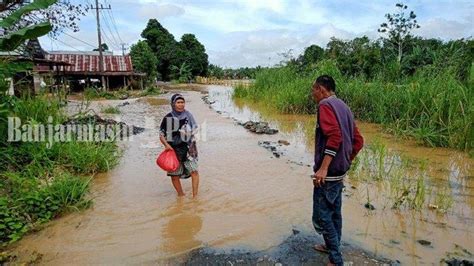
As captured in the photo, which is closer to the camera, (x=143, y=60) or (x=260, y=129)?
(x=260, y=129)

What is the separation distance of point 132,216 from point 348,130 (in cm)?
302

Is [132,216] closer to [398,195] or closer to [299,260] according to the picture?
[299,260]

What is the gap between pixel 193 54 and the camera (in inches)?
2224

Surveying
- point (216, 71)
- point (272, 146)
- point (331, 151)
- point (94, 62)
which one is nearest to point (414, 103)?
point (272, 146)

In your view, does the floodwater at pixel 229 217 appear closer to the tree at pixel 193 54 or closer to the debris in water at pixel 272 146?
the debris in water at pixel 272 146

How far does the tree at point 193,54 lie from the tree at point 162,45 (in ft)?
5.20

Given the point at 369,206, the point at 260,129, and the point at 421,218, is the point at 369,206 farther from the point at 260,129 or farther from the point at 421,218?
the point at 260,129

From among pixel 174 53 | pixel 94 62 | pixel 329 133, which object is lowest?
pixel 329 133

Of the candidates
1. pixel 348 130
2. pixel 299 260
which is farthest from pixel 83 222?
pixel 348 130

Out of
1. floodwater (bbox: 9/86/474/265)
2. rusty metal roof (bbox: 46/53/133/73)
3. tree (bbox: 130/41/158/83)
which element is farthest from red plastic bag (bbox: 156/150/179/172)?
tree (bbox: 130/41/158/83)

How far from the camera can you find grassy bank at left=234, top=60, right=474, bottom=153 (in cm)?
839

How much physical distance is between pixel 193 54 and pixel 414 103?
162 feet

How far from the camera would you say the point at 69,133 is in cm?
701

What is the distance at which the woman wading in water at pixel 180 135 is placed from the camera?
193 inches
